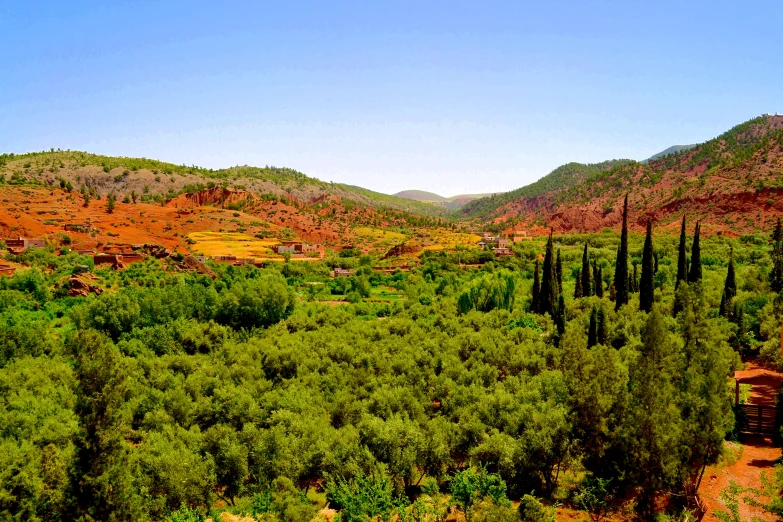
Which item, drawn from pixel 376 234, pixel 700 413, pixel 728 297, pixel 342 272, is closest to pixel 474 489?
pixel 700 413

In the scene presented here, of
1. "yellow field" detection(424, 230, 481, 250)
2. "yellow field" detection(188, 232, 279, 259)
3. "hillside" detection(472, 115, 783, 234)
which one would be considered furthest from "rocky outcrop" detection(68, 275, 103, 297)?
"hillside" detection(472, 115, 783, 234)

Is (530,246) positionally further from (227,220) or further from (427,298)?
(227,220)

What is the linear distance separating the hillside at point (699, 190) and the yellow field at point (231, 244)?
8077 centimetres

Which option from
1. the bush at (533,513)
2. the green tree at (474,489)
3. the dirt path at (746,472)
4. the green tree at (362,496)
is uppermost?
the bush at (533,513)

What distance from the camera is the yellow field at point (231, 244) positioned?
235 ft

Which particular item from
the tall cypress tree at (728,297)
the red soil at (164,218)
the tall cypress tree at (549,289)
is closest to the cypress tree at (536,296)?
the tall cypress tree at (549,289)

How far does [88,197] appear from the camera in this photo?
8488 cm

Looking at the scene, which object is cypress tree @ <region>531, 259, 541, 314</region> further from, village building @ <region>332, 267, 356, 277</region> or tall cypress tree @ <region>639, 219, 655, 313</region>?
village building @ <region>332, 267, 356, 277</region>

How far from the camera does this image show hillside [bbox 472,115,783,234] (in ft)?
325

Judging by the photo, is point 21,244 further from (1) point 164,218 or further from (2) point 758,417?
(2) point 758,417

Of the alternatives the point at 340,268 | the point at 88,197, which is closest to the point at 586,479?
the point at 340,268

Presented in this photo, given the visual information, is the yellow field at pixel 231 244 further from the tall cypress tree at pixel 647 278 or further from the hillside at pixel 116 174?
the tall cypress tree at pixel 647 278

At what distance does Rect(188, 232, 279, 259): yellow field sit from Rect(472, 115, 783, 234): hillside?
8077 centimetres

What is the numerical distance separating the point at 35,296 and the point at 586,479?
138ft
